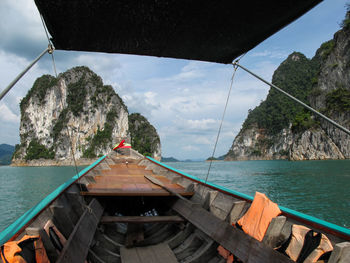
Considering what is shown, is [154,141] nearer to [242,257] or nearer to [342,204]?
[342,204]

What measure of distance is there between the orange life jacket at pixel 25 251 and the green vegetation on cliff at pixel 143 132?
10919 centimetres

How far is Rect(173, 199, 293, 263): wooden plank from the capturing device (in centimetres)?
207

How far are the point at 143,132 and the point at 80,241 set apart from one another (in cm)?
11862

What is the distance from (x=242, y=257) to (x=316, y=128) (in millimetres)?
68449

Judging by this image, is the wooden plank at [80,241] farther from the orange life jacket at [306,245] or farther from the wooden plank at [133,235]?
the orange life jacket at [306,245]

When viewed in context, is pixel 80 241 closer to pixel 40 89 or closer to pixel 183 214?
pixel 183 214

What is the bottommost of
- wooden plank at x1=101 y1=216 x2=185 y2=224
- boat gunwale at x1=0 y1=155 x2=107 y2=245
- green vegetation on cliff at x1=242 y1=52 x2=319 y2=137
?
wooden plank at x1=101 y1=216 x2=185 y2=224

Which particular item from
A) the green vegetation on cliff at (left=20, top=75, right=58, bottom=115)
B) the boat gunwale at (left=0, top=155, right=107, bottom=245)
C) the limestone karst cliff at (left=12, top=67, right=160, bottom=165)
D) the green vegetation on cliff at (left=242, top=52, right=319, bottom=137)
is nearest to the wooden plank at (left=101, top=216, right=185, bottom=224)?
the boat gunwale at (left=0, top=155, right=107, bottom=245)

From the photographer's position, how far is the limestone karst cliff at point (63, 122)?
88500 mm

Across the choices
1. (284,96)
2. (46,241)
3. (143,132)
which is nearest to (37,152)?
(143,132)

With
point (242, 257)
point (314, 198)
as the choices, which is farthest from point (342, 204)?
point (242, 257)

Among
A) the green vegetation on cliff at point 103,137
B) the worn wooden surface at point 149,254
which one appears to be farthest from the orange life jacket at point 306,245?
the green vegetation on cliff at point 103,137

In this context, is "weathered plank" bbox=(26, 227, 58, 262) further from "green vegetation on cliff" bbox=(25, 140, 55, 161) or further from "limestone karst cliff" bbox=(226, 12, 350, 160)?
"green vegetation on cliff" bbox=(25, 140, 55, 161)

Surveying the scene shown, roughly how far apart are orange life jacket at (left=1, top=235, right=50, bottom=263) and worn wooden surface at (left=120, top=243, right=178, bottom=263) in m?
1.28
